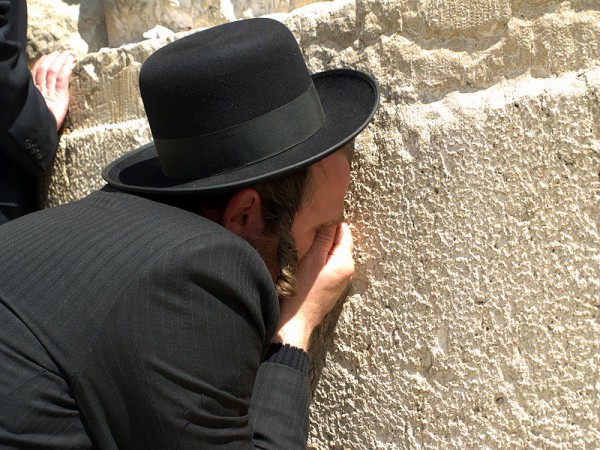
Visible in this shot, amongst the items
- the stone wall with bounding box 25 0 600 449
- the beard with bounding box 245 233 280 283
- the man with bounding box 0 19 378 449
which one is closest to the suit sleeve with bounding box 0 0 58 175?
the man with bounding box 0 19 378 449

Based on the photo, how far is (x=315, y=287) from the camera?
5.44ft

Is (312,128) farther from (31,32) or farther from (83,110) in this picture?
(31,32)

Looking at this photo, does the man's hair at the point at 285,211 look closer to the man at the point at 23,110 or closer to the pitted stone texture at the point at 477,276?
the pitted stone texture at the point at 477,276

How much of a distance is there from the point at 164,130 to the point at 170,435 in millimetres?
568

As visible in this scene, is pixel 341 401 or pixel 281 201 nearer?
pixel 281 201

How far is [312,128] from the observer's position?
5.16 feet

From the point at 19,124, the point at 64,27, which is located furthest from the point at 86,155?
the point at 64,27

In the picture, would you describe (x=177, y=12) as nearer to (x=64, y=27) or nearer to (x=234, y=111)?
(x=64, y=27)

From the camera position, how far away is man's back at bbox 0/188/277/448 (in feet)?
4.20

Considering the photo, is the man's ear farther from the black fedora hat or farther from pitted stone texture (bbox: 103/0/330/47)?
pitted stone texture (bbox: 103/0/330/47)

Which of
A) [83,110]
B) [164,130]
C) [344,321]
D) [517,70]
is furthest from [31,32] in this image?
[517,70]

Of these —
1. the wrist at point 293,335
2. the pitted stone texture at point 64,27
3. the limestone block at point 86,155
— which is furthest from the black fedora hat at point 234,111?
the pitted stone texture at point 64,27

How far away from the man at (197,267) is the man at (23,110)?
16.2 inches

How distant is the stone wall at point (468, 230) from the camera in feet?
4.81
